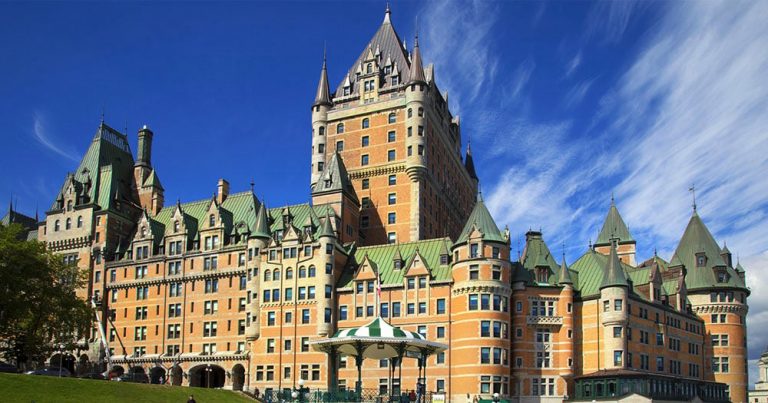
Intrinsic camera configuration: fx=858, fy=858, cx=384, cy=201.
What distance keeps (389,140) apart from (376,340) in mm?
61280

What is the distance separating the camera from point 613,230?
118 m

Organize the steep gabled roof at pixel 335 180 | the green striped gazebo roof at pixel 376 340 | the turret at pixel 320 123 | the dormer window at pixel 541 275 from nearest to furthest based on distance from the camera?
the green striped gazebo roof at pixel 376 340 < the dormer window at pixel 541 275 < the steep gabled roof at pixel 335 180 < the turret at pixel 320 123

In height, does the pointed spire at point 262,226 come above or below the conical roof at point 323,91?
below

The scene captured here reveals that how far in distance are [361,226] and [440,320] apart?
2725 cm

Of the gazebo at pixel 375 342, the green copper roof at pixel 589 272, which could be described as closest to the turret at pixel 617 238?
the green copper roof at pixel 589 272

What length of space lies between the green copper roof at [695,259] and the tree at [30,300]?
7477cm

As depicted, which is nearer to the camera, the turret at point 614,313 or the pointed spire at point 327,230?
the turret at point 614,313

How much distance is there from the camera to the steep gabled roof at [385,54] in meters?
122

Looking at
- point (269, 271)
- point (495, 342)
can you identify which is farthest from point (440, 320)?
point (269, 271)

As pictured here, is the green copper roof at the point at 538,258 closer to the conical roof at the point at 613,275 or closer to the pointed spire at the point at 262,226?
the conical roof at the point at 613,275

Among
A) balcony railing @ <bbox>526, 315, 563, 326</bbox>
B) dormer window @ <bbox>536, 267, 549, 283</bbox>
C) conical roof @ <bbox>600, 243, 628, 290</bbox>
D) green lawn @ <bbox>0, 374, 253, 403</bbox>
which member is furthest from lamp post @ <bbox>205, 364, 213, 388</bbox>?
conical roof @ <bbox>600, 243, 628, 290</bbox>

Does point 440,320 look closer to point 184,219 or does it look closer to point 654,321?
point 654,321

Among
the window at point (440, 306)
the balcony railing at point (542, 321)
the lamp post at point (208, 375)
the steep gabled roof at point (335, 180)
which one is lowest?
the lamp post at point (208, 375)

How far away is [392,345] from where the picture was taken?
203 ft
